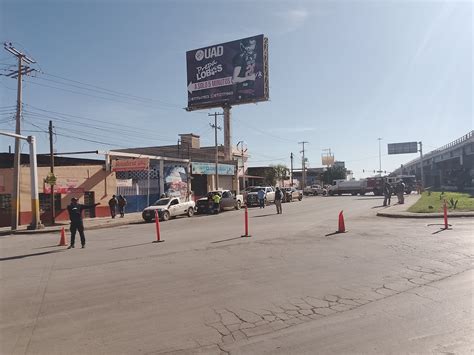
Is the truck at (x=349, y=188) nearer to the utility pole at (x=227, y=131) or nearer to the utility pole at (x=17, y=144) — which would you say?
the utility pole at (x=227, y=131)

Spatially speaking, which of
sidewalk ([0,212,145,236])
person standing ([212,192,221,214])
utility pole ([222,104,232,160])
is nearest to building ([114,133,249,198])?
utility pole ([222,104,232,160])

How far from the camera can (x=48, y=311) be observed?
23.4 ft

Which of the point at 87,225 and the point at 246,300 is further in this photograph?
the point at 87,225

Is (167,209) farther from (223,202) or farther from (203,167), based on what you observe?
(203,167)

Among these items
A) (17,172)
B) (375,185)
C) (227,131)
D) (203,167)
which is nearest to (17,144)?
(17,172)

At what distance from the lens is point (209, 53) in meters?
52.7

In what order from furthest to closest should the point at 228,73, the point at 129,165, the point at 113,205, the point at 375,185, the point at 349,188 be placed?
1. the point at 349,188
2. the point at 375,185
3. the point at 228,73
4. the point at 129,165
5. the point at 113,205

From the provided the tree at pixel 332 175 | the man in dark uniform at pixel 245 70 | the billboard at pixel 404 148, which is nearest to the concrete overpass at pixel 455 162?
the billboard at pixel 404 148

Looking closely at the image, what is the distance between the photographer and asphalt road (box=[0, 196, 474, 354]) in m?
5.51

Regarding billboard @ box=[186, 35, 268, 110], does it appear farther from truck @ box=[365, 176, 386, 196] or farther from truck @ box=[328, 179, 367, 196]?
truck @ box=[328, 179, 367, 196]

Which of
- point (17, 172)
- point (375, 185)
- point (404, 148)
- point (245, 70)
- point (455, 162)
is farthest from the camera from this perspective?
point (404, 148)

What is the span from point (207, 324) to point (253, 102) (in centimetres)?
4617

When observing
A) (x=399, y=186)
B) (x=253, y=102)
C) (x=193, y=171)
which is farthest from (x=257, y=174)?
(x=399, y=186)

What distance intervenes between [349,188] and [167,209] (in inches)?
1591
